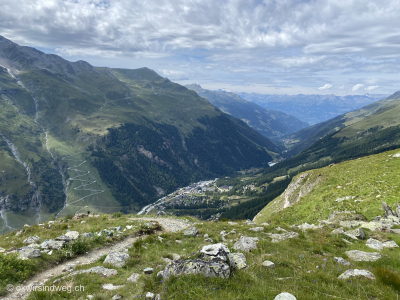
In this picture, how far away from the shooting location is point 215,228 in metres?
Result: 27.6

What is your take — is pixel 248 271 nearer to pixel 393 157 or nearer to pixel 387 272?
pixel 387 272

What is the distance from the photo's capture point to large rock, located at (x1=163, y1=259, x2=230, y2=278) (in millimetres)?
11332

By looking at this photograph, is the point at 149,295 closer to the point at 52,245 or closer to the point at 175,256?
the point at 175,256

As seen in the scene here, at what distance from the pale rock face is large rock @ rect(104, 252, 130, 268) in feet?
19.5

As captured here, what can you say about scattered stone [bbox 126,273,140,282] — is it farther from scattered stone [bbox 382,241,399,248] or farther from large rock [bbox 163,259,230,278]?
scattered stone [bbox 382,241,399,248]

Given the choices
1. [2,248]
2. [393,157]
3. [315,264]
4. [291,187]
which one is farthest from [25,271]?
[291,187]

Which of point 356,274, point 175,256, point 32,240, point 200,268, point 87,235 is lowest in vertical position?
point 175,256

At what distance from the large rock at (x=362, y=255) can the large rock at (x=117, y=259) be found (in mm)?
16921

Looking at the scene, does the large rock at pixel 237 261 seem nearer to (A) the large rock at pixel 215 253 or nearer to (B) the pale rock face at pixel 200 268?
(A) the large rock at pixel 215 253

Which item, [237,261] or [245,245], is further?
[245,245]

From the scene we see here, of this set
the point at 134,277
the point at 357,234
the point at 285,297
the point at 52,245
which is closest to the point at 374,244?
the point at 357,234

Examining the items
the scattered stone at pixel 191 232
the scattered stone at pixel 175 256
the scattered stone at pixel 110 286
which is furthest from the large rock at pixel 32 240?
the scattered stone at pixel 191 232

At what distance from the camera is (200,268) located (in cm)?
1151

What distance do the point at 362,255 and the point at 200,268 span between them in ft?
40.2
